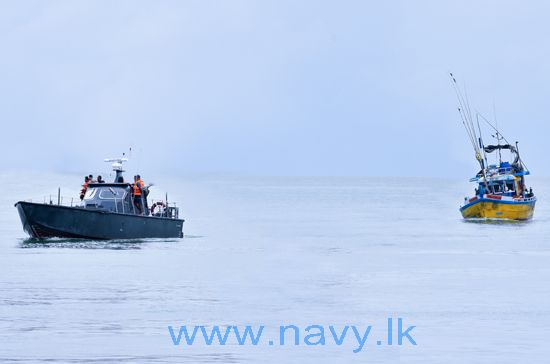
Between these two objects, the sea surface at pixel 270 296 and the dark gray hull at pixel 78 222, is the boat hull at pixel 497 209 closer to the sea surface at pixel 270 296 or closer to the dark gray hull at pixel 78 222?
the sea surface at pixel 270 296

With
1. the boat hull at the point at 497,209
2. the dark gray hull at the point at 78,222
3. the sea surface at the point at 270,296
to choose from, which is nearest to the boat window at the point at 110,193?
the dark gray hull at the point at 78,222

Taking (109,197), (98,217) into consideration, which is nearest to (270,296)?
(98,217)

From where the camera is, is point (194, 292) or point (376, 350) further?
point (194, 292)

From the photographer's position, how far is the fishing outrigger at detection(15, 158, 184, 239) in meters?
54.0

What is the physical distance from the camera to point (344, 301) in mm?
37406

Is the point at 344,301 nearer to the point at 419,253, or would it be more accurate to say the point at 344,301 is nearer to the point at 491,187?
the point at 419,253

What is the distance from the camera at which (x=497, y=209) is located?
87.1 meters

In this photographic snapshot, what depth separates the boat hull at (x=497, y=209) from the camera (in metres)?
87.1

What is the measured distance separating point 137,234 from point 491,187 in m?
39.8

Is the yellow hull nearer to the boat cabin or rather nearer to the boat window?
the boat cabin

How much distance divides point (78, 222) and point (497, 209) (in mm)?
40749

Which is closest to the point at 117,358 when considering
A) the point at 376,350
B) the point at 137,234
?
the point at 376,350

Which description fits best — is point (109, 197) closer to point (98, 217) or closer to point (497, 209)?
point (98, 217)

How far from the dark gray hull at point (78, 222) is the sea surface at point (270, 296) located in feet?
1.99
